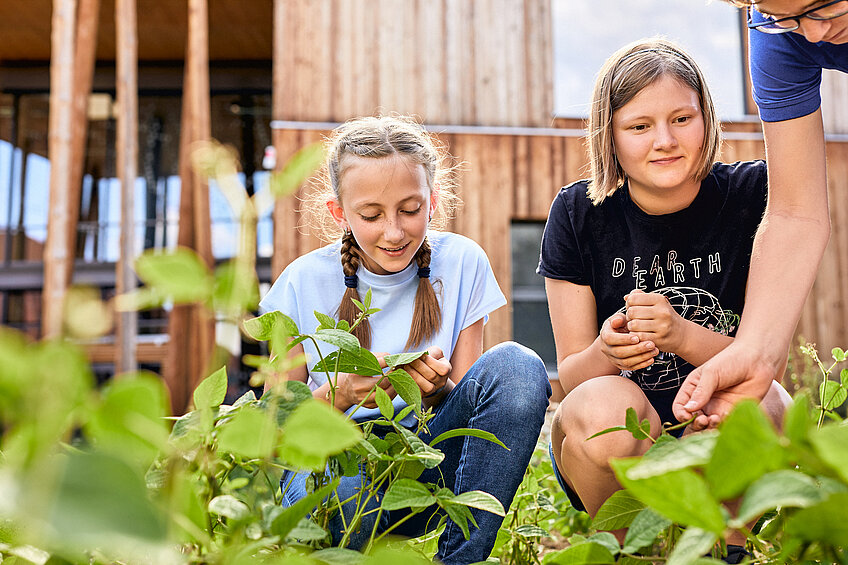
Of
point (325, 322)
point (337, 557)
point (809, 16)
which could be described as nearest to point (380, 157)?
point (809, 16)

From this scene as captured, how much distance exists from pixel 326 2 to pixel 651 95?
232 inches

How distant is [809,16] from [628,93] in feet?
1.27

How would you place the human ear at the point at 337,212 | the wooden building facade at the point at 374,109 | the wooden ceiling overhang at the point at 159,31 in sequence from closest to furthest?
the human ear at the point at 337,212 → the wooden building facade at the point at 374,109 → the wooden ceiling overhang at the point at 159,31

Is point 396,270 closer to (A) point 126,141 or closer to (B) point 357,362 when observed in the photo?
(B) point 357,362

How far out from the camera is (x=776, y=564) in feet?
1.07

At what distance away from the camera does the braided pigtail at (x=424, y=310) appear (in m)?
1.47

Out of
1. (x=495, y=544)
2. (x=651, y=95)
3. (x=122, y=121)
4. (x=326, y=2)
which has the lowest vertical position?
(x=495, y=544)

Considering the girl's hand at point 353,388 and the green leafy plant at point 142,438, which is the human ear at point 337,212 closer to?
the girl's hand at point 353,388

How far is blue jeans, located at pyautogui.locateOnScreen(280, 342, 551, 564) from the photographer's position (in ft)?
2.98

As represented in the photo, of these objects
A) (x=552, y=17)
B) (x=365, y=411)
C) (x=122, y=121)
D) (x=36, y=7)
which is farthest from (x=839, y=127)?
(x=36, y=7)

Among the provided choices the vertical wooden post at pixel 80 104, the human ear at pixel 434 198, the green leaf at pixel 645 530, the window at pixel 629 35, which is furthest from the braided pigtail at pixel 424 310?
the window at pixel 629 35

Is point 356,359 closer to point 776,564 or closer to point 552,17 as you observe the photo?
point 776,564

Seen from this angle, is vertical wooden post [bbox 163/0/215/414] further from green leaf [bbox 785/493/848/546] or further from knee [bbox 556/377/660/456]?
green leaf [bbox 785/493/848/546]

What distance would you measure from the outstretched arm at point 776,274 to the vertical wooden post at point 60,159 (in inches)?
217
